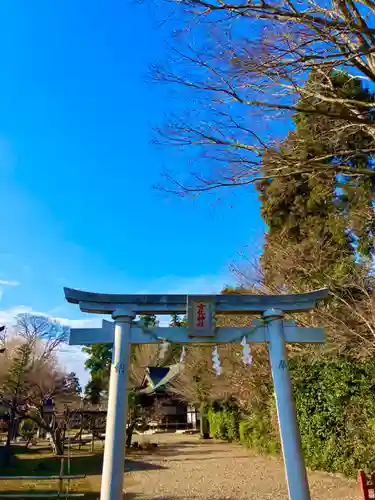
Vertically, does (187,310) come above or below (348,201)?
below

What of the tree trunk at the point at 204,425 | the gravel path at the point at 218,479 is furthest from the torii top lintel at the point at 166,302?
the tree trunk at the point at 204,425

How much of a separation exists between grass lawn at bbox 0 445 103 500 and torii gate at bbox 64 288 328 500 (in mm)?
5513

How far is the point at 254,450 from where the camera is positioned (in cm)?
1562

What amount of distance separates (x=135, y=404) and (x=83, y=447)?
4.35 m

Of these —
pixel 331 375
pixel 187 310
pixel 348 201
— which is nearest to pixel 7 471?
pixel 331 375

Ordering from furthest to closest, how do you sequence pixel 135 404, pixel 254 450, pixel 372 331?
pixel 135 404 < pixel 254 450 < pixel 372 331

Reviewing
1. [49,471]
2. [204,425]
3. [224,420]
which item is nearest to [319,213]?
[49,471]

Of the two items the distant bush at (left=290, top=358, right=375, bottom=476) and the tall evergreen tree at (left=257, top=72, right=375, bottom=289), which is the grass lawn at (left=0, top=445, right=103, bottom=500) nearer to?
the distant bush at (left=290, top=358, right=375, bottom=476)

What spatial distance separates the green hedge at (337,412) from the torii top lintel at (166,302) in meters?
4.83

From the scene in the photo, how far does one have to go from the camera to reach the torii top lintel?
5.21 meters

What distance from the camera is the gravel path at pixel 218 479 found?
8.74 m

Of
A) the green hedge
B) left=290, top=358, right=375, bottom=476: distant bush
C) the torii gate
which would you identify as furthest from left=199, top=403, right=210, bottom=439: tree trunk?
the torii gate

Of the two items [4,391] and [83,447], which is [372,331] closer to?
[83,447]

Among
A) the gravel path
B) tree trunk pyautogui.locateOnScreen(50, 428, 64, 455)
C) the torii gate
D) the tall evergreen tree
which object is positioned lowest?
the gravel path
